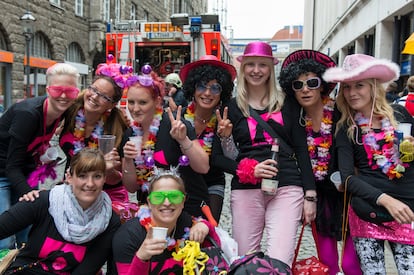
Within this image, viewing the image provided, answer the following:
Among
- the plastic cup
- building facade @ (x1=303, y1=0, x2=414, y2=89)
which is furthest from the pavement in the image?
building facade @ (x1=303, y1=0, x2=414, y2=89)

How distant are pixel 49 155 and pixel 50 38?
1589 centimetres

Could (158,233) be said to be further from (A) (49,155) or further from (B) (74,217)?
(A) (49,155)

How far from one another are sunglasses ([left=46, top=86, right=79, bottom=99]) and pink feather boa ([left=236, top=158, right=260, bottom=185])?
135 cm

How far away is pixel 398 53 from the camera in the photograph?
13031mm

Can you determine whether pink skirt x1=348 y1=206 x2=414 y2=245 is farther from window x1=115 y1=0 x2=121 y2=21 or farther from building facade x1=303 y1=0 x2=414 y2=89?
window x1=115 y1=0 x2=121 y2=21

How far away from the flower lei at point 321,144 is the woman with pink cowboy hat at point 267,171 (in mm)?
96

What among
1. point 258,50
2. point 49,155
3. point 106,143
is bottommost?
point 49,155

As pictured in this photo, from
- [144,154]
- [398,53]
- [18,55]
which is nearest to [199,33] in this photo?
[398,53]

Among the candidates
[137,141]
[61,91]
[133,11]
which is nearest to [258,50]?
[137,141]

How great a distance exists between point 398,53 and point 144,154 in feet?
39.0

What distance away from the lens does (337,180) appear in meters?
3.09

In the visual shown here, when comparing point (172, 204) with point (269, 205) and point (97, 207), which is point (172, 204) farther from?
point (269, 205)

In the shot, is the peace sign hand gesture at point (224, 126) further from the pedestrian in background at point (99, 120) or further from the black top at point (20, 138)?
the black top at point (20, 138)

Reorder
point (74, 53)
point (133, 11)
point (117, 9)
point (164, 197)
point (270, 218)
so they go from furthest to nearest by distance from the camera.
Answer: point (133, 11) → point (117, 9) → point (74, 53) → point (270, 218) → point (164, 197)
